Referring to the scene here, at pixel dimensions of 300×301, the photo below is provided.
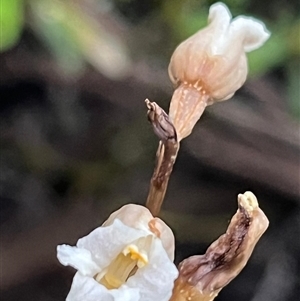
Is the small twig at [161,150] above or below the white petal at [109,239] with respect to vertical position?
above

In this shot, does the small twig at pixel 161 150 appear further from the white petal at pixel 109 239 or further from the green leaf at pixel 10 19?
the green leaf at pixel 10 19

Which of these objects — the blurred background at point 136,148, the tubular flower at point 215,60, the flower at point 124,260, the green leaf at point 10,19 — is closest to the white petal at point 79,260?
the flower at point 124,260

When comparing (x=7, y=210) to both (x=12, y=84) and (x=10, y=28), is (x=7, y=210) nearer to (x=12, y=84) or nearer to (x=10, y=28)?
(x=12, y=84)

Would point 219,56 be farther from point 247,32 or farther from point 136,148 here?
point 136,148

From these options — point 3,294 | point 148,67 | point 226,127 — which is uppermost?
point 148,67

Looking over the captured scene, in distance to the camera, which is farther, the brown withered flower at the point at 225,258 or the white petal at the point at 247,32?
the white petal at the point at 247,32

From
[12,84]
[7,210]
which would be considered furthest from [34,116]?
[7,210]

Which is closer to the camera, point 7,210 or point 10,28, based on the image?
point 10,28

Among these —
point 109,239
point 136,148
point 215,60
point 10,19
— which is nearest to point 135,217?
point 109,239

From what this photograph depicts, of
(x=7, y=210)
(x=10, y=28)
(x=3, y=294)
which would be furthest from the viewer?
(x=7, y=210)
